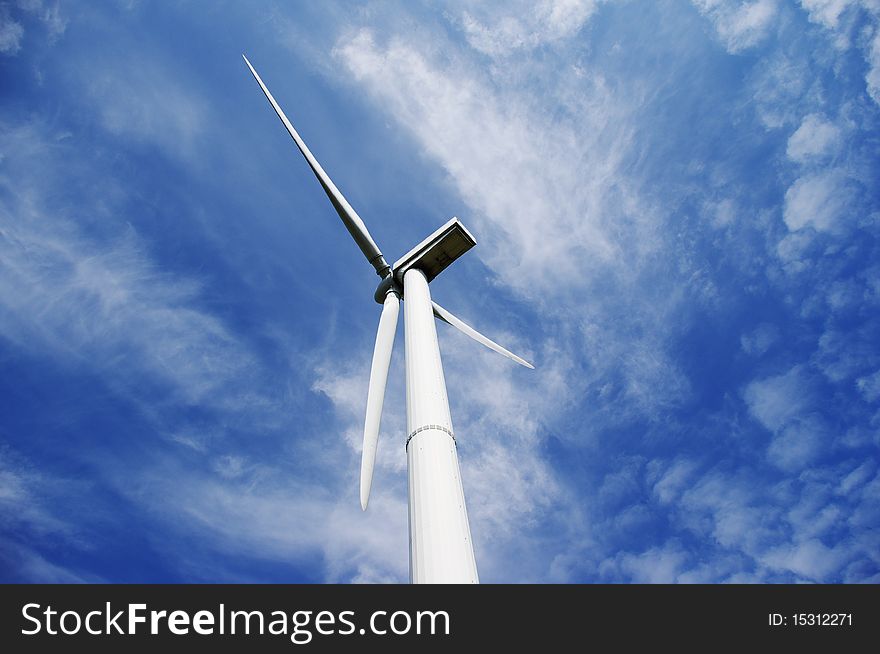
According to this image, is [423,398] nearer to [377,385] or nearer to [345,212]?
[377,385]

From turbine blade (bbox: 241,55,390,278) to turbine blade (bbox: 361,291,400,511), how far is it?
360 cm

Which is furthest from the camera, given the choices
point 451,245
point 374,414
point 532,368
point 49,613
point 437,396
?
point 532,368

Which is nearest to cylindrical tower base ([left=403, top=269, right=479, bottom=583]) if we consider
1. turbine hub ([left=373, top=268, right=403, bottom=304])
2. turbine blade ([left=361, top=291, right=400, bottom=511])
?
turbine blade ([left=361, top=291, right=400, bottom=511])

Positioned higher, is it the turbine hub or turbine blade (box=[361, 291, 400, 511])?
the turbine hub

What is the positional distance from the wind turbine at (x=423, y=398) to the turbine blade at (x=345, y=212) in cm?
6

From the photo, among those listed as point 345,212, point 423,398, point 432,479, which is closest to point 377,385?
point 423,398

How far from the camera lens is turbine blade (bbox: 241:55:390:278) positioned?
94.7 ft

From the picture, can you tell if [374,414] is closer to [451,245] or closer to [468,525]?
[468,525]

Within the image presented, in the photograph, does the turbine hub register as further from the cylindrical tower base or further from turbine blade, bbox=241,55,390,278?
the cylindrical tower base

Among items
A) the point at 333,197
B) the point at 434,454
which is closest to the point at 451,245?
the point at 333,197

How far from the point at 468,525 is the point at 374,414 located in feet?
27.6

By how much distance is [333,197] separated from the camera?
28875 millimetres

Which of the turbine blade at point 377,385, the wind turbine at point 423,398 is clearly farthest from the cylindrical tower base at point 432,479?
the turbine blade at point 377,385

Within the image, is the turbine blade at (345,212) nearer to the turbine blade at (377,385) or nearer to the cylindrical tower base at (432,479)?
the turbine blade at (377,385)
